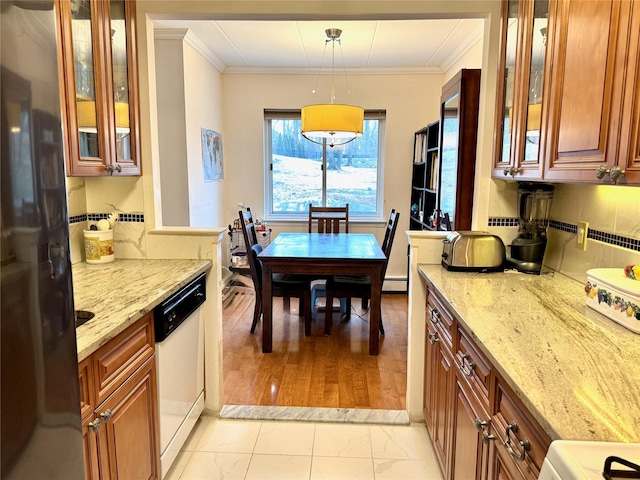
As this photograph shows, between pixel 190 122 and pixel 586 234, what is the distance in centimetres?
324

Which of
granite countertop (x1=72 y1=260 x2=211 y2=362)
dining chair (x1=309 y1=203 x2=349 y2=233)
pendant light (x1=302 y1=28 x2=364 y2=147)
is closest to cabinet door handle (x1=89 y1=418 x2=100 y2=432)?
granite countertop (x1=72 y1=260 x2=211 y2=362)

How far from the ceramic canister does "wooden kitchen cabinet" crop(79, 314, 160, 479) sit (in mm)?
766

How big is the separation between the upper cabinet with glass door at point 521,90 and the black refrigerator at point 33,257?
1630 millimetres

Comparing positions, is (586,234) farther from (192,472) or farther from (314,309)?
(314,309)

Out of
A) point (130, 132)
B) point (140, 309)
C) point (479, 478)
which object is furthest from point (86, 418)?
point (130, 132)

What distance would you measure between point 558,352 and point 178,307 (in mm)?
1455

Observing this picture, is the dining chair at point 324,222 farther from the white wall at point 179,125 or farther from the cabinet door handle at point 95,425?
the cabinet door handle at point 95,425

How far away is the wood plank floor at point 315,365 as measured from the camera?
2732mm

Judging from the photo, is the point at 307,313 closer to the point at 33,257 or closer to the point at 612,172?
the point at 612,172

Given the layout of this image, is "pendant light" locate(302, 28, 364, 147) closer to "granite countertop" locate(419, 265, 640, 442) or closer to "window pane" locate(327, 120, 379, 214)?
"window pane" locate(327, 120, 379, 214)

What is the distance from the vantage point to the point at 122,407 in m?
1.48

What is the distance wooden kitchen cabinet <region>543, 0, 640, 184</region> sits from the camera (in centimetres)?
120

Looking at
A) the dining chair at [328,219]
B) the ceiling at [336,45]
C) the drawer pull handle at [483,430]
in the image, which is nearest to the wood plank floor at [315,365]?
the dining chair at [328,219]

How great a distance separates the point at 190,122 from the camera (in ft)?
13.0
